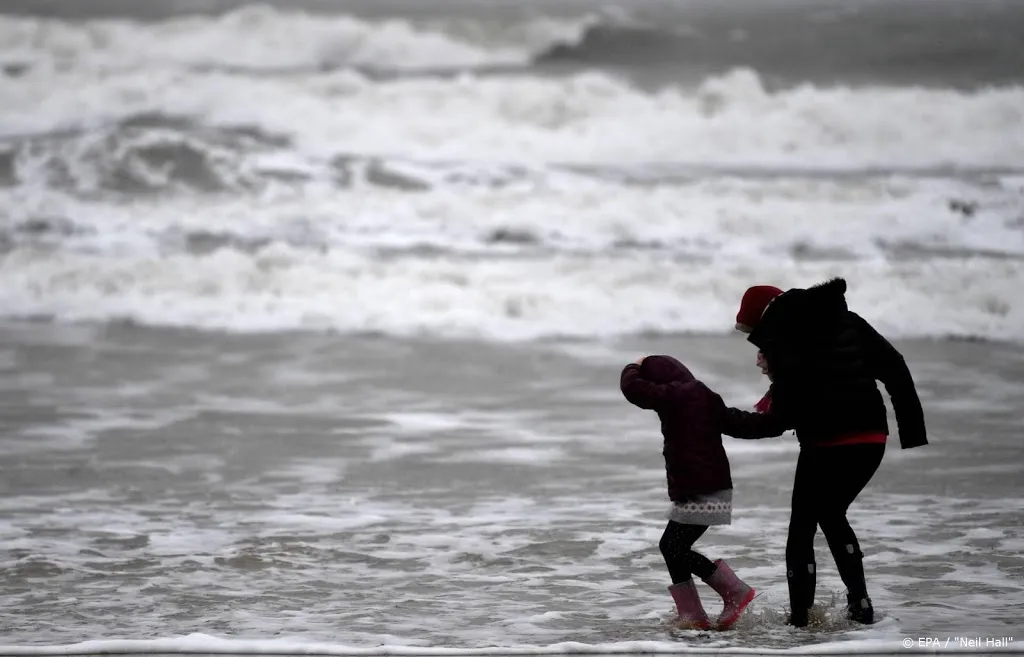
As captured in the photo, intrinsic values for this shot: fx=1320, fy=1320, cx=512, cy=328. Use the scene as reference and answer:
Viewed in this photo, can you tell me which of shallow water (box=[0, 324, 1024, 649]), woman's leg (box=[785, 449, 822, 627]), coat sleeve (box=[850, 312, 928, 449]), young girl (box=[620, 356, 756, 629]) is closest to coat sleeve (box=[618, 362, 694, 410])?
young girl (box=[620, 356, 756, 629])

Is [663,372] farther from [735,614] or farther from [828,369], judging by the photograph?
[735,614]

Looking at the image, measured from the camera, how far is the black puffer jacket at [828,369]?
3.43m

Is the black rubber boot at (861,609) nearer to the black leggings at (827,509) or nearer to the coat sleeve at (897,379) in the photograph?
the black leggings at (827,509)

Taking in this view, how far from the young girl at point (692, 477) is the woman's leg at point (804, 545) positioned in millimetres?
119

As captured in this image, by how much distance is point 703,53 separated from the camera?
52.7 feet

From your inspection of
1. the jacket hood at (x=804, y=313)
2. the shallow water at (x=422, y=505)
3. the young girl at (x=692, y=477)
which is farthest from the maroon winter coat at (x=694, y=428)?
the shallow water at (x=422, y=505)

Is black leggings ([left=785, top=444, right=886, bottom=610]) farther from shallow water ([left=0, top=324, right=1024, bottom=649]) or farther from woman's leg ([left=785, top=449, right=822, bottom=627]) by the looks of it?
shallow water ([left=0, top=324, right=1024, bottom=649])

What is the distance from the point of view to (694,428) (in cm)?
349

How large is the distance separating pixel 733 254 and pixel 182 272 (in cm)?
629

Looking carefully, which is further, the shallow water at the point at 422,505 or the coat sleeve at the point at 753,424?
the shallow water at the point at 422,505

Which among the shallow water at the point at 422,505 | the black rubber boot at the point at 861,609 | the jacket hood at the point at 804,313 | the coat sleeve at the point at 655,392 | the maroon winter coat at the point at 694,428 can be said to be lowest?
the shallow water at the point at 422,505

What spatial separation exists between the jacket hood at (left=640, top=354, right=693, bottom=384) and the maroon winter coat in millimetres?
12

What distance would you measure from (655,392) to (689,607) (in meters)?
0.58

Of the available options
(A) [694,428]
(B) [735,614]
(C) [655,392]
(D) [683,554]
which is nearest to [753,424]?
(A) [694,428]
